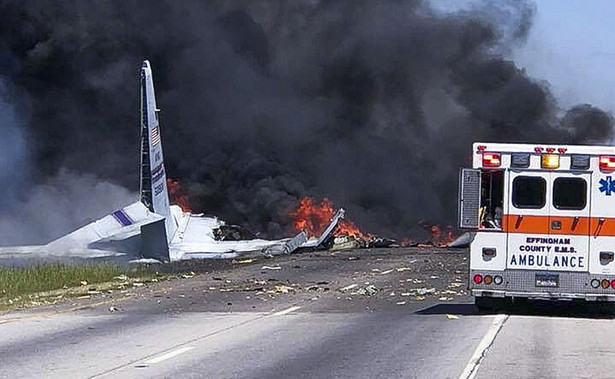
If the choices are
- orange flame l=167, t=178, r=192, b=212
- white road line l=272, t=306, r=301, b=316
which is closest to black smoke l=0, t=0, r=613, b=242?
orange flame l=167, t=178, r=192, b=212

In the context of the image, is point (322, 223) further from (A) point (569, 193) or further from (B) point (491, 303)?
(A) point (569, 193)

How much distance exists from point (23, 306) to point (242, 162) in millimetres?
33861

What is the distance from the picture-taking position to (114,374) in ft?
43.7

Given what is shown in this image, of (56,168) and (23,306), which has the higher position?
(56,168)

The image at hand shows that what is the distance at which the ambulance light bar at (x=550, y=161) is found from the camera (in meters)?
19.9

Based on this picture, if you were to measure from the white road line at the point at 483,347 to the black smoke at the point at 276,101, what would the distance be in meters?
34.9

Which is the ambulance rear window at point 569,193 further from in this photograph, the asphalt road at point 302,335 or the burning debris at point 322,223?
the burning debris at point 322,223

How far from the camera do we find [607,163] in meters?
19.6

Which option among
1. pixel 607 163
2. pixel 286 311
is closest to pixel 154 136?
pixel 286 311

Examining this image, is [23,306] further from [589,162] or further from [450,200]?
[450,200]

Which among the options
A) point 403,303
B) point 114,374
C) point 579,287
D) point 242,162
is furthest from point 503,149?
point 242,162

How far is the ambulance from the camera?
64.1 ft

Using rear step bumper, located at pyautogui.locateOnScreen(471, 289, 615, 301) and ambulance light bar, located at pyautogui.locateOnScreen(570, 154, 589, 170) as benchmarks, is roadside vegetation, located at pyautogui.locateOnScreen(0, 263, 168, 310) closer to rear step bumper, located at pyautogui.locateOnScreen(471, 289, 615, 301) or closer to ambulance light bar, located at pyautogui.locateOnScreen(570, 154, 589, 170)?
rear step bumper, located at pyautogui.locateOnScreen(471, 289, 615, 301)

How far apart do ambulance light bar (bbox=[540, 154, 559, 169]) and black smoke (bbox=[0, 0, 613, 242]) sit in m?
34.3
